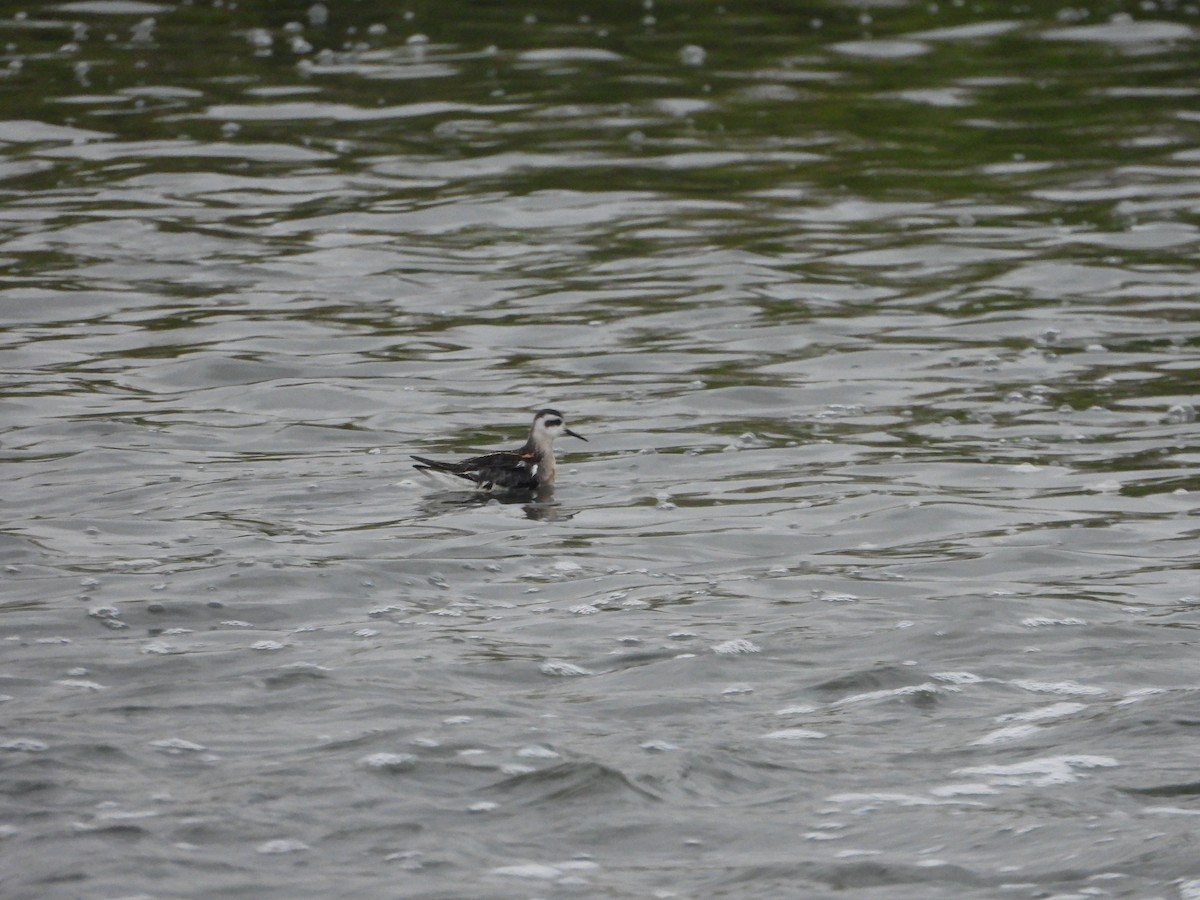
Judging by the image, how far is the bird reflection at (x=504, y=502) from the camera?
12523 millimetres

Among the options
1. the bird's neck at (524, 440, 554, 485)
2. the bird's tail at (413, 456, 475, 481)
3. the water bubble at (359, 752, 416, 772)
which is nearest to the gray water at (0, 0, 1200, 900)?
the water bubble at (359, 752, 416, 772)

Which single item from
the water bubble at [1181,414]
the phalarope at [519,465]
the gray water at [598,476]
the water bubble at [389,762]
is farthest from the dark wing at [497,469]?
the water bubble at [1181,414]

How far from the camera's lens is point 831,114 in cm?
2578

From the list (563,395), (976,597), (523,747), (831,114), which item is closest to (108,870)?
(523,747)

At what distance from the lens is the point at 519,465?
12.8 m

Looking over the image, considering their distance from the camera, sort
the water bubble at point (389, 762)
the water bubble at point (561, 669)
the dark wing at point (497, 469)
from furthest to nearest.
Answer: the dark wing at point (497, 469) → the water bubble at point (561, 669) → the water bubble at point (389, 762)

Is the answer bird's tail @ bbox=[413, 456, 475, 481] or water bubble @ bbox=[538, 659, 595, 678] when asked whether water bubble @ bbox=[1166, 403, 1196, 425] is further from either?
water bubble @ bbox=[538, 659, 595, 678]

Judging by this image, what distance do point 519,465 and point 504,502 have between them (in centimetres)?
30

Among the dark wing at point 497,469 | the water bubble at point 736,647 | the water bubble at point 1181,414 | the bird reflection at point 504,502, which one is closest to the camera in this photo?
the water bubble at point 736,647

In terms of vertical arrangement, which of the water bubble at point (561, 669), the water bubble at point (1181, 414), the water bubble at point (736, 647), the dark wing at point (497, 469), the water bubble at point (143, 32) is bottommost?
the water bubble at point (1181, 414)

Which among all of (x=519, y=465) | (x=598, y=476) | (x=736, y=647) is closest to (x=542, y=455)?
(x=519, y=465)

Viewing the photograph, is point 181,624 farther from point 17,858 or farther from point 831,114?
point 831,114

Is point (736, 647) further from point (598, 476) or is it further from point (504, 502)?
point (598, 476)

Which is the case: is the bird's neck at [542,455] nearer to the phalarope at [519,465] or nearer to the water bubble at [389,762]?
the phalarope at [519,465]
